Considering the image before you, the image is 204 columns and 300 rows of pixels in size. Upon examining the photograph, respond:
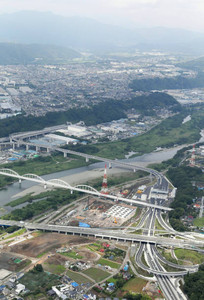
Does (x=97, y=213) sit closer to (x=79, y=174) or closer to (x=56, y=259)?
(x=56, y=259)

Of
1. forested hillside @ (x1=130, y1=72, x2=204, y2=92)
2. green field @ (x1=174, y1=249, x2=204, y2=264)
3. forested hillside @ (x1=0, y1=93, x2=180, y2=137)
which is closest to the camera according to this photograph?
green field @ (x1=174, y1=249, x2=204, y2=264)

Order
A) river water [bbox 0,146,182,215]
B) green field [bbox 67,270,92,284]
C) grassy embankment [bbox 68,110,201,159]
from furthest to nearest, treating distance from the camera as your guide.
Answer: grassy embankment [bbox 68,110,201,159]
river water [bbox 0,146,182,215]
green field [bbox 67,270,92,284]

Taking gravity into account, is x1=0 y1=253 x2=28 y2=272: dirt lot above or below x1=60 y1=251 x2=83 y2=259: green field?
below

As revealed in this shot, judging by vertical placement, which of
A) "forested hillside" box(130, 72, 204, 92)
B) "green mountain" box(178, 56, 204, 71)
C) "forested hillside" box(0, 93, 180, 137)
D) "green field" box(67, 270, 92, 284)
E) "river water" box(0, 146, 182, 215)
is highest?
"green mountain" box(178, 56, 204, 71)

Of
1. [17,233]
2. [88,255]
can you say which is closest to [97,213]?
[17,233]

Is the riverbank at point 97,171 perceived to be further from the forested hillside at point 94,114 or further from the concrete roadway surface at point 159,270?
the forested hillside at point 94,114

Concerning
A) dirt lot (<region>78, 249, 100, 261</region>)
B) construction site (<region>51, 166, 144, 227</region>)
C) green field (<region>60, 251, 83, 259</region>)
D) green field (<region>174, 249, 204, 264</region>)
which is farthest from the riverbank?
green field (<region>174, 249, 204, 264</region>)

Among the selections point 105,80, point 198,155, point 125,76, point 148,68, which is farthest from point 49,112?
point 148,68

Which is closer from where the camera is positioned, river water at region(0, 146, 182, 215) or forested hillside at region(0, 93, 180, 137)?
river water at region(0, 146, 182, 215)

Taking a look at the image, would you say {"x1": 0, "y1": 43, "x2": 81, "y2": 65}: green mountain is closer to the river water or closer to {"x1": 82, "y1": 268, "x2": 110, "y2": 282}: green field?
the river water
